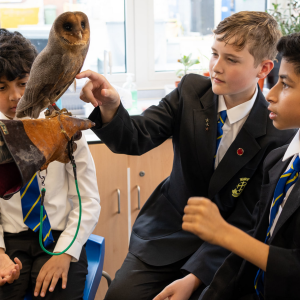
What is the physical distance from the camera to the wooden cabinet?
1.63m

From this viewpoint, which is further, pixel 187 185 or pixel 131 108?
pixel 131 108

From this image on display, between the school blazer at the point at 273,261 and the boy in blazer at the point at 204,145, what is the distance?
0.37ft

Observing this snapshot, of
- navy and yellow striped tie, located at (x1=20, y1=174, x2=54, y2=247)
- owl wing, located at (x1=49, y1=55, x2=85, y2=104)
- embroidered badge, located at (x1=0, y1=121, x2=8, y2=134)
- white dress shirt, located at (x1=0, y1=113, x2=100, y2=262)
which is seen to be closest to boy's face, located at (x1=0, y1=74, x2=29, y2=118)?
white dress shirt, located at (x1=0, y1=113, x2=100, y2=262)

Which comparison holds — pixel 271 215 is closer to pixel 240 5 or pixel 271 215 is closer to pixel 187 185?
pixel 187 185

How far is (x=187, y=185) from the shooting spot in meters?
1.23

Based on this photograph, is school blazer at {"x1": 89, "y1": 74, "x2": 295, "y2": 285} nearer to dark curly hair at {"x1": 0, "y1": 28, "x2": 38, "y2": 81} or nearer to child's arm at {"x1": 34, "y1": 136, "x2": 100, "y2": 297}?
child's arm at {"x1": 34, "y1": 136, "x2": 100, "y2": 297}

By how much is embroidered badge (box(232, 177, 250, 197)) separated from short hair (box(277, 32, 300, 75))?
405 mm

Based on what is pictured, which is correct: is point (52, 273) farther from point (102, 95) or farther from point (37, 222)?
point (102, 95)

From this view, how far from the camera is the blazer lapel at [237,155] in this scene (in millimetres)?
1120

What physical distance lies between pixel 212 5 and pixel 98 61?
88 centimetres

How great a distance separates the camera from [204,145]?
3.89 ft

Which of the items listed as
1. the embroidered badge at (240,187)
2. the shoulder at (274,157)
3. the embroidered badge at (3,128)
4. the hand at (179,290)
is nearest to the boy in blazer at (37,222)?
the hand at (179,290)

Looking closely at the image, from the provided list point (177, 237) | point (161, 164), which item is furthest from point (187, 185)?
point (161, 164)

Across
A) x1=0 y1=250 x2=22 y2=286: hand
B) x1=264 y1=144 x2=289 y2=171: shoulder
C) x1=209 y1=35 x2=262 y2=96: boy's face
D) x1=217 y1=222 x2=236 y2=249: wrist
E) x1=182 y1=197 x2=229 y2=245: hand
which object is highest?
x1=209 y1=35 x2=262 y2=96: boy's face
